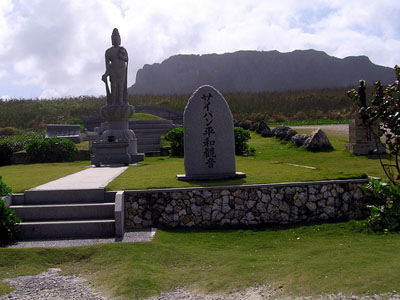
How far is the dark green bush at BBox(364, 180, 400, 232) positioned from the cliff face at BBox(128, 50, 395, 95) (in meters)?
73.4

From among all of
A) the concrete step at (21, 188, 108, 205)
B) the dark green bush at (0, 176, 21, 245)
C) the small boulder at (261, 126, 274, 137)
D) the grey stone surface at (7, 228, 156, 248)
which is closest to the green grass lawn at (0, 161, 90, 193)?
the concrete step at (21, 188, 108, 205)

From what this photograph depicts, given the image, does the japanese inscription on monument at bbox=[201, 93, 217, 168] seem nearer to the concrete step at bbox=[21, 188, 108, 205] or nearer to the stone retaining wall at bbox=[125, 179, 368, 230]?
the stone retaining wall at bbox=[125, 179, 368, 230]

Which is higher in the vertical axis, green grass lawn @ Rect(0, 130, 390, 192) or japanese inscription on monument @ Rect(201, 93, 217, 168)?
japanese inscription on monument @ Rect(201, 93, 217, 168)

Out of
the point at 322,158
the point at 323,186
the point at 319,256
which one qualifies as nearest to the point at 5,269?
the point at 319,256

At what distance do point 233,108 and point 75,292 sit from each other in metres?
35.8

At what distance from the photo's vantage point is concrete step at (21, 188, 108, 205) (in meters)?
7.01

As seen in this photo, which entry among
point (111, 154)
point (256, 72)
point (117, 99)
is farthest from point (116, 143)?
point (256, 72)

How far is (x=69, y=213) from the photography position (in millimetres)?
6680

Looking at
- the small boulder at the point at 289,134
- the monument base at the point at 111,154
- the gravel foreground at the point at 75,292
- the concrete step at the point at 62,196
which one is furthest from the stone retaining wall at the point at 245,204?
the small boulder at the point at 289,134

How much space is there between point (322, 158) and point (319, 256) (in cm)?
926

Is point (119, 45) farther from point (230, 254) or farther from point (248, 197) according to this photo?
point (230, 254)

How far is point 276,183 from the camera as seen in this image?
7.05 metres

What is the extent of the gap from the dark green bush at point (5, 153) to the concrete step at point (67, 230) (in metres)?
11.6

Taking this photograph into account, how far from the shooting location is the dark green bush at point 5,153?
54.4 ft
